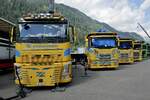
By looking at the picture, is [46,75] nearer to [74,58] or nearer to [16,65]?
[16,65]

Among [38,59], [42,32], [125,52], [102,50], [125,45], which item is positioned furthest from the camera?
[125,45]

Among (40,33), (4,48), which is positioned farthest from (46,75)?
(4,48)

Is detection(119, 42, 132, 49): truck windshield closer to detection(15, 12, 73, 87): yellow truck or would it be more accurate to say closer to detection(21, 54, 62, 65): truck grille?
detection(15, 12, 73, 87): yellow truck

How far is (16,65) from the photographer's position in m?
15.5

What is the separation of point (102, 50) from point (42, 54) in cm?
1028

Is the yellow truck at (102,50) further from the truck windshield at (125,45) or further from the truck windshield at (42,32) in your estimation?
the truck windshield at (42,32)

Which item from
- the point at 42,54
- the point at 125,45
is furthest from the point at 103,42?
the point at 42,54

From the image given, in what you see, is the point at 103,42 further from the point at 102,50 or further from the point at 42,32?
the point at 42,32

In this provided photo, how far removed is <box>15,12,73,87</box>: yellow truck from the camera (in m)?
15.4

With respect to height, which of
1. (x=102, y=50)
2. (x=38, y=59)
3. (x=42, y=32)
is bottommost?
(x=38, y=59)

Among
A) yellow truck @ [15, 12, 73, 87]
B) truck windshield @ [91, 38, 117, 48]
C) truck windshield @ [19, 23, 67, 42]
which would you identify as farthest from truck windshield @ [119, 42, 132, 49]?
yellow truck @ [15, 12, 73, 87]

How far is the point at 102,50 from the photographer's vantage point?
83.1 feet

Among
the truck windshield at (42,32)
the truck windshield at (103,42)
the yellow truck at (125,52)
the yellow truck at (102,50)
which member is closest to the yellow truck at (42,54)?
the truck windshield at (42,32)

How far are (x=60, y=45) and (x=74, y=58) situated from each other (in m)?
8.96
